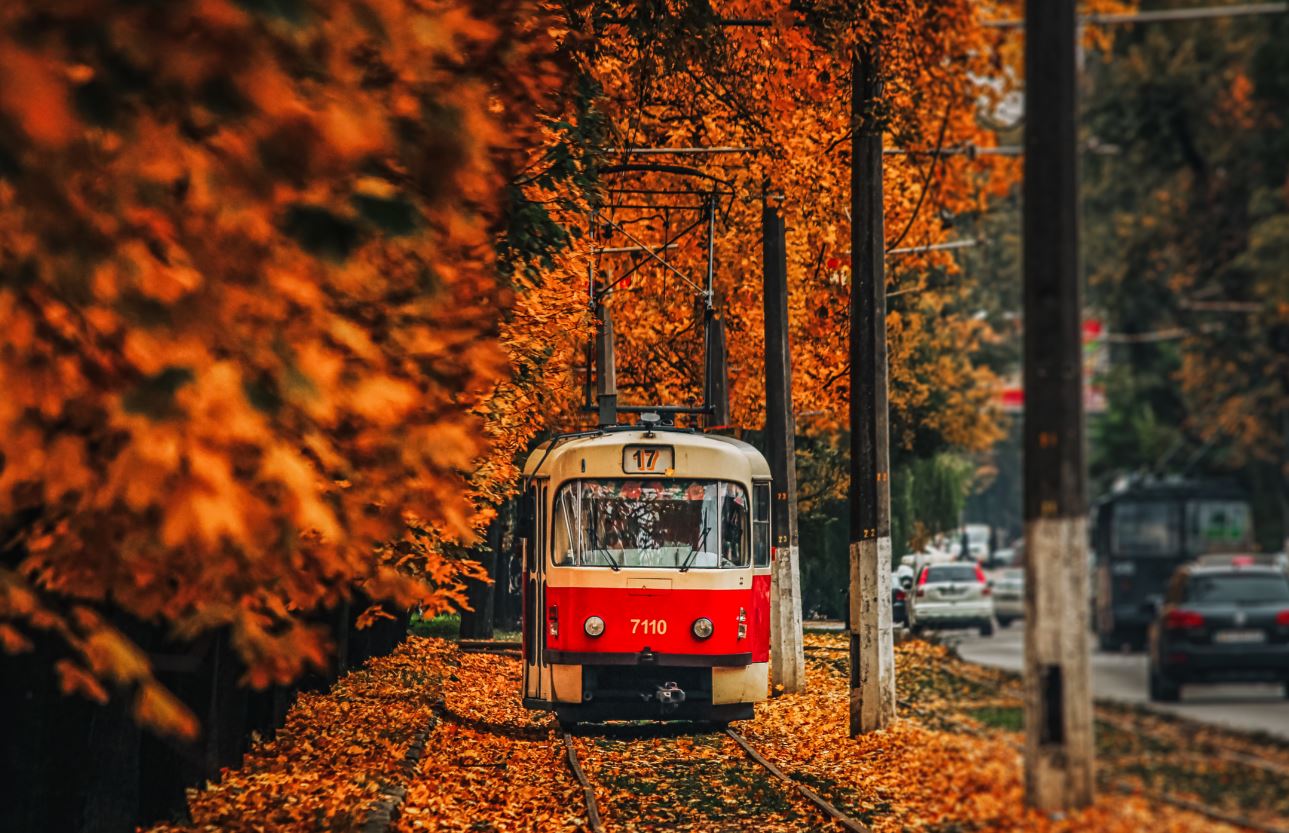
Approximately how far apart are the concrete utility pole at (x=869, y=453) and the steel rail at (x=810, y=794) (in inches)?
50.7

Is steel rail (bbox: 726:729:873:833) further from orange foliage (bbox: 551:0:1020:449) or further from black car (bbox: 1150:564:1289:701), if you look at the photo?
orange foliage (bbox: 551:0:1020:449)

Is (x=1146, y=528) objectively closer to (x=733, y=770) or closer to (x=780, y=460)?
(x=733, y=770)

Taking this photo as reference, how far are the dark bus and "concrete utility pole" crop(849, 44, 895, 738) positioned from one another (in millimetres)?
8234

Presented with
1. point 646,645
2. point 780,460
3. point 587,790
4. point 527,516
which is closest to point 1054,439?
point 587,790

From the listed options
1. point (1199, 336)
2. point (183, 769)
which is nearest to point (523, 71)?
point (1199, 336)

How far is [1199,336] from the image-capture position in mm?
10312

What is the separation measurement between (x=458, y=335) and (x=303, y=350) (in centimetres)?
240

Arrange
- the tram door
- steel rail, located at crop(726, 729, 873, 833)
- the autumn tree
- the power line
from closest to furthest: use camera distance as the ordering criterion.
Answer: the power line, the autumn tree, steel rail, located at crop(726, 729, 873, 833), the tram door

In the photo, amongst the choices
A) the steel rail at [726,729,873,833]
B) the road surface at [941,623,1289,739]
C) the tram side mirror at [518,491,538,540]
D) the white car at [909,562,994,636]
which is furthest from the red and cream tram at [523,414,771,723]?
the white car at [909,562,994,636]

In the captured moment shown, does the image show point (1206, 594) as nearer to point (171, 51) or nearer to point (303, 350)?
point (303, 350)

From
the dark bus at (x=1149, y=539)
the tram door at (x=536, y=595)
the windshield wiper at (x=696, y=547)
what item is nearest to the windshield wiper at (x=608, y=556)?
the tram door at (x=536, y=595)

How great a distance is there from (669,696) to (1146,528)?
31.7ft

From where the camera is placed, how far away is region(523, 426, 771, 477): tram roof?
19391 millimetres

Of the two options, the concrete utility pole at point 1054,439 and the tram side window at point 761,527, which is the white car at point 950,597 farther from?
the concrete utility pole at point 1054,439
